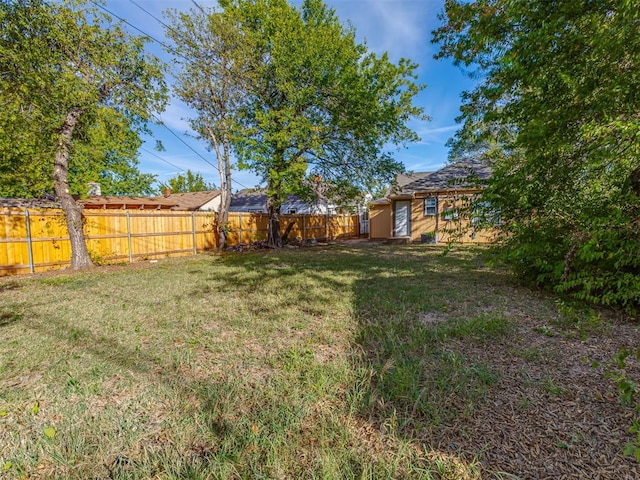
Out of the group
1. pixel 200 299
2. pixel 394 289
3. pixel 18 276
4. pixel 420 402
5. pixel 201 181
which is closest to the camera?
pixel 420 402

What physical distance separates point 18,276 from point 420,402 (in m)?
10.5

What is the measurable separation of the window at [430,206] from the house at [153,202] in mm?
14587

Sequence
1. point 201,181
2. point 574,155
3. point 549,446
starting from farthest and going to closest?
point 201,181 < point 574,155 < point 549,446

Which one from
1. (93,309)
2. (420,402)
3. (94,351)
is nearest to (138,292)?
(93,309)

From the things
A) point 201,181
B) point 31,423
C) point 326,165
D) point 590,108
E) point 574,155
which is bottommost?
point 31,423

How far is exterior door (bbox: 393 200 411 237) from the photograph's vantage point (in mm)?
17045

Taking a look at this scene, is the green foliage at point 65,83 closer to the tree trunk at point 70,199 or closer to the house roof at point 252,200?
the tree trunk at point 70,199

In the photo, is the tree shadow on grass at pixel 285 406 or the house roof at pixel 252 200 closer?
the tree shadow on grass at pixel 285 406

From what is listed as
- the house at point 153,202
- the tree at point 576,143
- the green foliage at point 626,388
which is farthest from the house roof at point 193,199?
the green foliage at point 626,388

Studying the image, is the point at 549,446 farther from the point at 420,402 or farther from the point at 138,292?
the point at 138,292

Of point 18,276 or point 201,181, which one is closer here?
point 18,276

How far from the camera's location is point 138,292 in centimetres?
595

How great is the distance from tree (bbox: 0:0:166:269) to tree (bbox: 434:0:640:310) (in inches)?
361

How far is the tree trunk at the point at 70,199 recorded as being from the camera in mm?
8445
